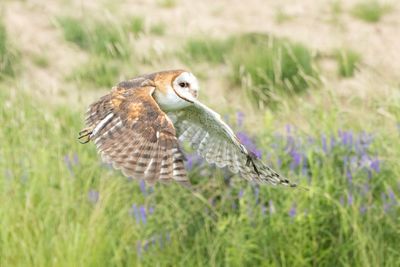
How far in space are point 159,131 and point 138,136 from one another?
0.22 feet

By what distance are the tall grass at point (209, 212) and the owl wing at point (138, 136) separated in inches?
38.5

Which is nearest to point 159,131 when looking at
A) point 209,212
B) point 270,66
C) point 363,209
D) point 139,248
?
point 139,248

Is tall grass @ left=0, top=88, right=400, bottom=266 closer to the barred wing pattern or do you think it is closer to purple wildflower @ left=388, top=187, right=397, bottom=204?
purple wildflower @ left=388, top=187, right=397, bottom=204

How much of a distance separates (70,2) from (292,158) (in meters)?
4.90

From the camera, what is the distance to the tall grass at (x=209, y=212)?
13.6 ft

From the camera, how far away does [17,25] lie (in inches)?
343

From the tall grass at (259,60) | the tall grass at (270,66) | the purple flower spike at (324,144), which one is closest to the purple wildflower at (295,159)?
the purple flower spike at (324,144)

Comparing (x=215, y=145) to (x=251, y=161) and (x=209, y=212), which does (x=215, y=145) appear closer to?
(x=251, y=161)

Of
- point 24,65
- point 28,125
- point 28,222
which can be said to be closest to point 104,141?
point 28,222

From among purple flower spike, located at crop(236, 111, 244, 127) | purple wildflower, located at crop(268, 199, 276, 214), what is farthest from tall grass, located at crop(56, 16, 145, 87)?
purple wildflower, located at crop(268, 199, 276, 214)

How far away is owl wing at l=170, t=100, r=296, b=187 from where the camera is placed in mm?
3533

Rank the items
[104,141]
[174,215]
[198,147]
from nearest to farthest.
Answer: [104,141] → [198,147] → [174,215]

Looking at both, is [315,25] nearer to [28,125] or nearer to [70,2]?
[70,2]

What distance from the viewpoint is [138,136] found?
2.97 meters
